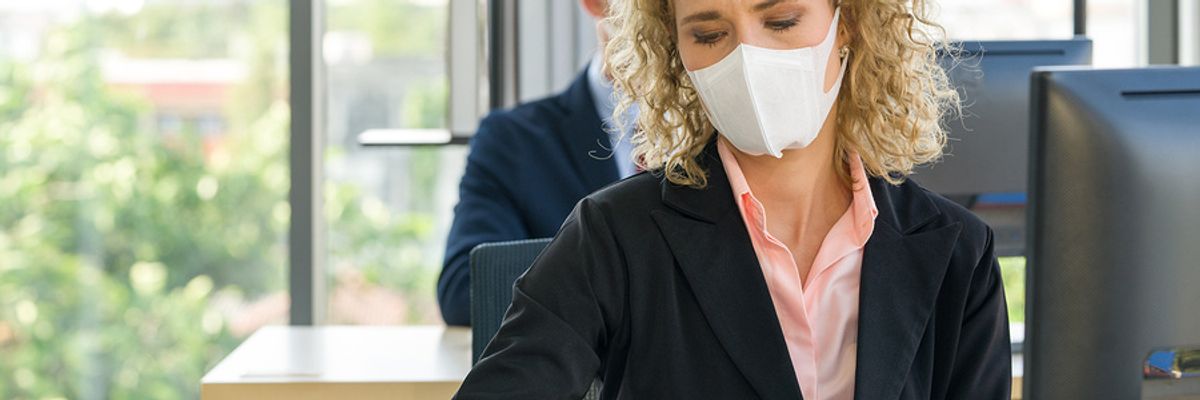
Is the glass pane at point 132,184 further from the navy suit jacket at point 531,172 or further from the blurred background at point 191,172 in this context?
the navy suit jacket at point 531,172

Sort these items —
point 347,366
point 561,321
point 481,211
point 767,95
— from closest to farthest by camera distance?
point 561,321, point 767,95, point 347,366, point 481,211

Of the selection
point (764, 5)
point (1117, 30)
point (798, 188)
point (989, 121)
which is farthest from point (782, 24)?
point (1117, 30)

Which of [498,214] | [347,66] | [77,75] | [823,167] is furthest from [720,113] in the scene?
[77,75]

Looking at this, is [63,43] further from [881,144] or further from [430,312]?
[881,144]

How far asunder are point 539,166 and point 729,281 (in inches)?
46.2

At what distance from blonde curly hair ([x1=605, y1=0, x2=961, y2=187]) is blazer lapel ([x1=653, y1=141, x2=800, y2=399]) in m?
0.03

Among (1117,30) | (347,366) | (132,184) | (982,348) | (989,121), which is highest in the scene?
(1117,30)

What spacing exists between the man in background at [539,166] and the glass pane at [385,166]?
3.94ft

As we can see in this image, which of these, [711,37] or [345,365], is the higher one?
[711,37]

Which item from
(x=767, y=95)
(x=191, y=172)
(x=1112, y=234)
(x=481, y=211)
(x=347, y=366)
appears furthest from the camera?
(x=191, y=172)

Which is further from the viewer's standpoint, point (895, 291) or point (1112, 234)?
point (895, 291)

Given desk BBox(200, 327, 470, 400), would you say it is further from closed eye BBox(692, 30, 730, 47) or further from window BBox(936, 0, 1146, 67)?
window BBox(936, 0, 1146, 67)

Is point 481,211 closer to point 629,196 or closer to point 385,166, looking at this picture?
point 629,196

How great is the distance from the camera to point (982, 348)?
3.70ft
